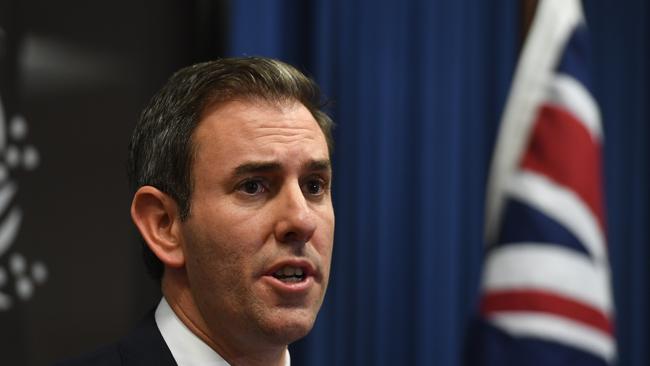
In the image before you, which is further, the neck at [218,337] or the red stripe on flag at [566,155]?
the red stripe on flag at [566,155]

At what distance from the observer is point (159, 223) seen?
1782 mm

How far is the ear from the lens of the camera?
1.76 metres

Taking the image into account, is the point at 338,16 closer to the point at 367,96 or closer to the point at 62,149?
the point at 367,96

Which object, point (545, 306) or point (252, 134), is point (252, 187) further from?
point (545, 306)

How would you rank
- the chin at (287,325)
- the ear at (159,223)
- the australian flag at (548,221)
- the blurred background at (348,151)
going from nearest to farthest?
the chin at (287,325) < the ear at (159,223) < the australian flag at (548,221) < the blurred background at (348,151)

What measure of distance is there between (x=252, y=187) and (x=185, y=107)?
0.20 m

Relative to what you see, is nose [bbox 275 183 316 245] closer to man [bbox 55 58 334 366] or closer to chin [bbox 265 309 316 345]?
man [bbox 55 58 334 366]

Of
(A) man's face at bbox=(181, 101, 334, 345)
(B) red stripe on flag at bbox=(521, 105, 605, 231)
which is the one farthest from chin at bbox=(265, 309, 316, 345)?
(B) red stripe on flag at bbox=(521, 105, 605, 231)

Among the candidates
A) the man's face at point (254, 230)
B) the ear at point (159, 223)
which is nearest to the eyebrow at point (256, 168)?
the man's face at point (254, 230)

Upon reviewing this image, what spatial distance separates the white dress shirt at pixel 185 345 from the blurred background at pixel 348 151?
38.4 inches

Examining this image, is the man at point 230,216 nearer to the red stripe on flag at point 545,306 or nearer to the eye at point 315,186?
the eye at point 315,186

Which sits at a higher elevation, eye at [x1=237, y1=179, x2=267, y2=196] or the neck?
eye at [x1=237, y1=179, x2=267, y2=196]

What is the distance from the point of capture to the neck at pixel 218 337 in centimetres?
172

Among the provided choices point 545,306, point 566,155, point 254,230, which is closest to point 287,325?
→ point 254,230
